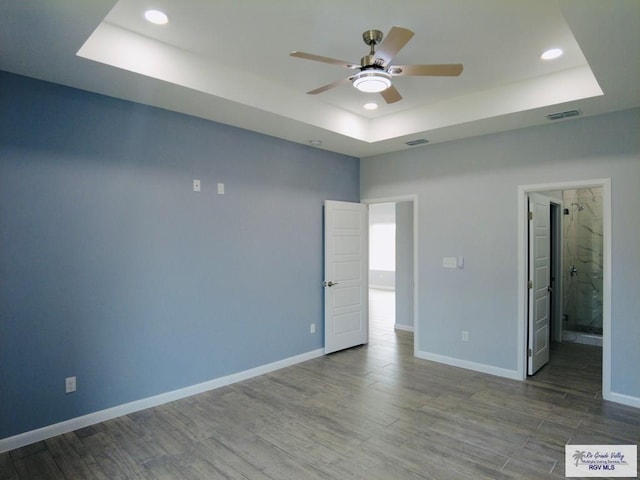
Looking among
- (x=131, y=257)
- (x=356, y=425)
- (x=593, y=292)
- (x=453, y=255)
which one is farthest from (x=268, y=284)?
(x=593, y=292)

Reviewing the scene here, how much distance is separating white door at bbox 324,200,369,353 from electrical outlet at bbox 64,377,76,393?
295 cm

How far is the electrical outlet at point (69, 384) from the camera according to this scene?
3.11 metres

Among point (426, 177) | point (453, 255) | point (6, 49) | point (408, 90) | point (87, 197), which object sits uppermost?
point (408, 90)

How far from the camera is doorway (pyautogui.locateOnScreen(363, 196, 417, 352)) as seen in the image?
6.61m

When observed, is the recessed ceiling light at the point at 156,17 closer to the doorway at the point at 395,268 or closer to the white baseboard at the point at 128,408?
the white baseboard at the point at 128,408

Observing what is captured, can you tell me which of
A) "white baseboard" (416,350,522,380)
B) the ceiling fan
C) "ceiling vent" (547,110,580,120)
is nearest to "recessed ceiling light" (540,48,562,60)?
"ceiling vent" (547,110,580,120)

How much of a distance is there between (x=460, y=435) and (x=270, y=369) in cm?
228

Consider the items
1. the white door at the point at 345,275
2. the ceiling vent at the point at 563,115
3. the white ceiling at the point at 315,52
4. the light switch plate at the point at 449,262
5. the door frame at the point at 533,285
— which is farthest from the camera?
the white door at the point at 345,275

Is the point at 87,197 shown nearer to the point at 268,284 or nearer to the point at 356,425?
the point at 268,284

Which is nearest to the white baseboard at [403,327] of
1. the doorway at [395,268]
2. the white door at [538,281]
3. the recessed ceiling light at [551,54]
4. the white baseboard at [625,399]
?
the doorway at [395,268]

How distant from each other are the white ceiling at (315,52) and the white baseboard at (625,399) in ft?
9.04

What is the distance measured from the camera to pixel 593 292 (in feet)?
19.9

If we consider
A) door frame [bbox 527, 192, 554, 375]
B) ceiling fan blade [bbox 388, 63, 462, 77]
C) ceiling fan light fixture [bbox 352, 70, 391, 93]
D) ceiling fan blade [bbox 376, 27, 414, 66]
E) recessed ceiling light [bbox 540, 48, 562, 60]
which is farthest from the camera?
door frame [bbox 527, 192, 554, 375]

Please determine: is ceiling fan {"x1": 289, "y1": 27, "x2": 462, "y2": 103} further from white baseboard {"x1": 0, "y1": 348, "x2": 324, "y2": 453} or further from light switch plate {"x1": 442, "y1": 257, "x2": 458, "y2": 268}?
white baseboard {"x1": 0, "y1": 348, "x2": 324, "y2": 453}
